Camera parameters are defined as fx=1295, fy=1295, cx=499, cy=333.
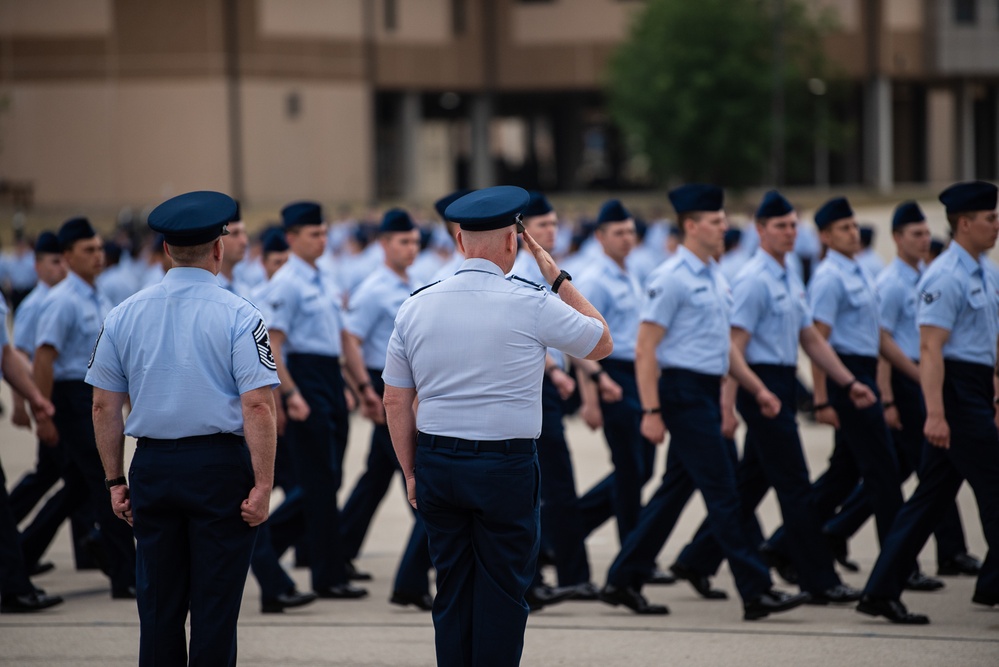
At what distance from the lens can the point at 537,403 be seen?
471 cm

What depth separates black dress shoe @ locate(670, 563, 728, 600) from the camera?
7.30 m

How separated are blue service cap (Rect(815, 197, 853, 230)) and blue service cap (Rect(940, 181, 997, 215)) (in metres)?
1.20

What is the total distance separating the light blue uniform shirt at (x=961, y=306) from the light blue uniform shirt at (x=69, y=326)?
4.55 meters

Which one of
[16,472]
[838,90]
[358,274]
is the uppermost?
[838,90]

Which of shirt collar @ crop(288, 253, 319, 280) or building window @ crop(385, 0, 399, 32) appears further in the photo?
building window @ crop(385, 0, 399, 32)

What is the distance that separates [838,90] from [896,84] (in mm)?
8648

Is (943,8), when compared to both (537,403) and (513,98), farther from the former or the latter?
(537,403)

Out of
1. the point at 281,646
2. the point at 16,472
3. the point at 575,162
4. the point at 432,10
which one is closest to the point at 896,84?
the point at 575,162

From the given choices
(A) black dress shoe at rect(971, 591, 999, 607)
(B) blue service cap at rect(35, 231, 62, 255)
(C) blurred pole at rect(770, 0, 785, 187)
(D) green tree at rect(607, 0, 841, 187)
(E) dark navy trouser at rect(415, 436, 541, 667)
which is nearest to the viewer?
(E) dark navy trouser at rect(415, 436, 541, 667)

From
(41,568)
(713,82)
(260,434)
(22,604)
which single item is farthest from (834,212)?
(713,82)

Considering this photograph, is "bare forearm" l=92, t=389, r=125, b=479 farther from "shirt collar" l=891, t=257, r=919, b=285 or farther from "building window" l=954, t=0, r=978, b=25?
"building window" l=954, t=0, r=978, b=25

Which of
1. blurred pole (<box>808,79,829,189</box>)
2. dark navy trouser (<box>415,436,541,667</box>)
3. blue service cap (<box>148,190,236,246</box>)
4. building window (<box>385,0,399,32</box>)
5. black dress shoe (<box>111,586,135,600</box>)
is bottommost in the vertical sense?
black dress shoe (<box>111,586,135,600</box>)

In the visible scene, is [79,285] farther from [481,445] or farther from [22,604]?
[481,445]

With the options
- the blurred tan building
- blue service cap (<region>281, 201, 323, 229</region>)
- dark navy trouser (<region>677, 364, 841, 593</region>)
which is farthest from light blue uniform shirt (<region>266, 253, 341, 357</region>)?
the blurred tan building
